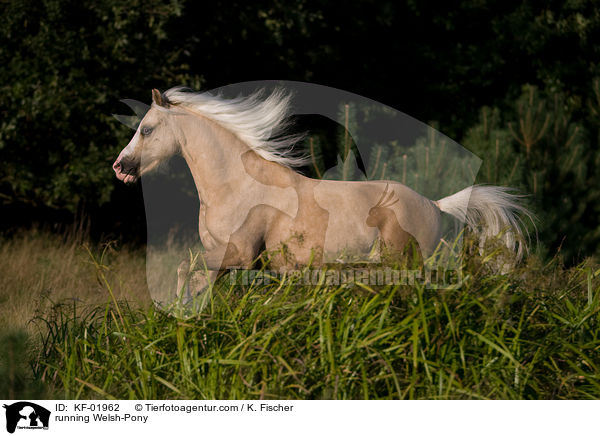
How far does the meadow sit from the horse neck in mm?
736

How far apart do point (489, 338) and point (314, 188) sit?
140 centimetres

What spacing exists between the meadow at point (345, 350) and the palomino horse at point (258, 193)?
40 cm

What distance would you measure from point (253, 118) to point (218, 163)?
373 millimetres

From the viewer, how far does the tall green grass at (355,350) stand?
3068mm

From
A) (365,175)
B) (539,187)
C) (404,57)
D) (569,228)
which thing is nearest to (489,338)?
(365,175)

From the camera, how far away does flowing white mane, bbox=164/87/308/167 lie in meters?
4.06

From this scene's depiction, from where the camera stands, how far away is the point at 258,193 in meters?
3.96

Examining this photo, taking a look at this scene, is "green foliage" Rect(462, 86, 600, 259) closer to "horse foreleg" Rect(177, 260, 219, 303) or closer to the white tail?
the white tail
